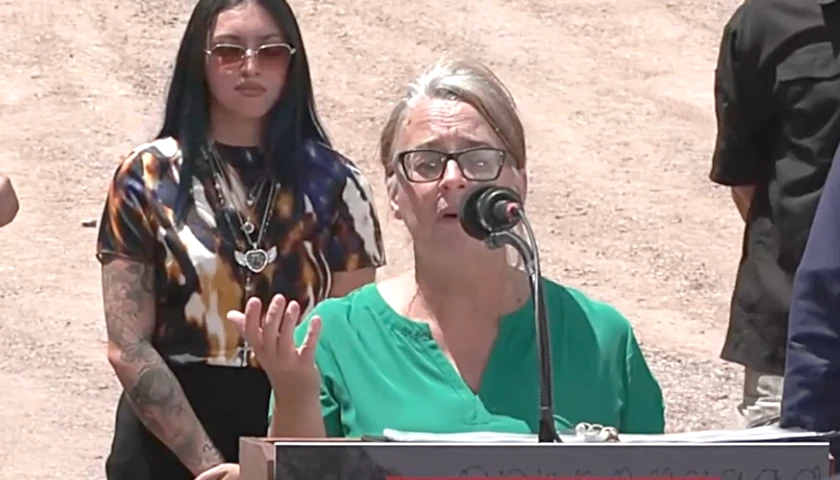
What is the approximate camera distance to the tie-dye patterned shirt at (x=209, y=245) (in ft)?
10.9

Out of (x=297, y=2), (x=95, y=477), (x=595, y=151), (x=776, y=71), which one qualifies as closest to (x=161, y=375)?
(x=776, y=71)

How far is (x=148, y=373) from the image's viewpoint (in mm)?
3322

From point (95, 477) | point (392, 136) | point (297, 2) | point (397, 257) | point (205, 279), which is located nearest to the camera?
point (392, 136)

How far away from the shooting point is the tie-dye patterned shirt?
332 centimetres

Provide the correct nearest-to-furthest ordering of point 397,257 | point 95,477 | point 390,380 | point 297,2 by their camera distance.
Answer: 1. point 390,380
2. point 95,477
3. point 397,257
4. point 297,2

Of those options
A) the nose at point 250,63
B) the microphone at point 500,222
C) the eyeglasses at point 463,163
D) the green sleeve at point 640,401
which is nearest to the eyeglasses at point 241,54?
the nose at point 250,63

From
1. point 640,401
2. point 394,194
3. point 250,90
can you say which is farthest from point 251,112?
point 640,401

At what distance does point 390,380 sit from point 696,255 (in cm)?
763

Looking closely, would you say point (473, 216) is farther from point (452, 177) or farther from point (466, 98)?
point (466, 98)

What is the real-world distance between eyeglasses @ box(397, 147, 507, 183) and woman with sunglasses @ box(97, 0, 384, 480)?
80 cm

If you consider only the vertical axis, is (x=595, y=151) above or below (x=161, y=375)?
below

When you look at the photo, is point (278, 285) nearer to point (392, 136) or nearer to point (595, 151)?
point (392, 136)

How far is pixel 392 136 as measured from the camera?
109 inches

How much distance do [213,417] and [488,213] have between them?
1.40 metres
